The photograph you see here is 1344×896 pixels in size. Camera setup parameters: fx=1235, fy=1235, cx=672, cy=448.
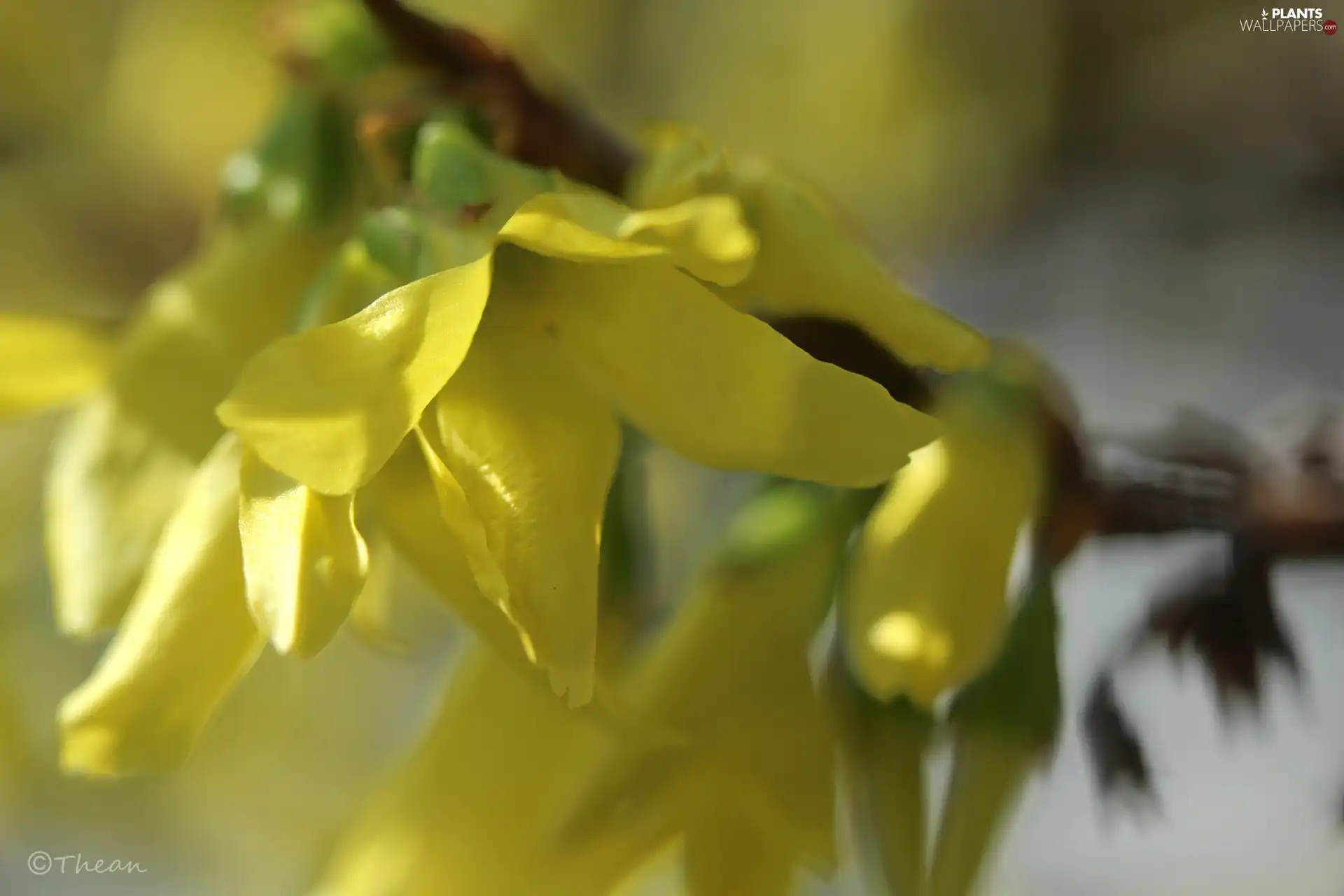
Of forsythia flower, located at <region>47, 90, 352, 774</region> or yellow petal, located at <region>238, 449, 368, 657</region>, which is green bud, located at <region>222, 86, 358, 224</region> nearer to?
forsythia flower, located at <region>47, 90, 352, 774</region>

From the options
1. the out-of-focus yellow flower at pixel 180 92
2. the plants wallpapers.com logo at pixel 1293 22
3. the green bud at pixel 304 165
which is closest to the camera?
the green bud at pixel 304 165

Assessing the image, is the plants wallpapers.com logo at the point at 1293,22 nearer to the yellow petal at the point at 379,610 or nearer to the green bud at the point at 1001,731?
the green bud at the point at 1001,731

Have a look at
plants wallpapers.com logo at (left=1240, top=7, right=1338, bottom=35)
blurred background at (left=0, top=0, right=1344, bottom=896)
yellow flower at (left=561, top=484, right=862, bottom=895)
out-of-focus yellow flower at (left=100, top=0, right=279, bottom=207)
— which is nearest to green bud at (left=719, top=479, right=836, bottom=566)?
yellow flower at (left=561, top=484, right=862, bottom=895)

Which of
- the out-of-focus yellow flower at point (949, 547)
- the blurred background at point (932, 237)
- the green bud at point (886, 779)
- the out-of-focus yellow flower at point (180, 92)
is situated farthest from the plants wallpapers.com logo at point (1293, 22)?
the out-of-focus yellow flower at point (180, 92)

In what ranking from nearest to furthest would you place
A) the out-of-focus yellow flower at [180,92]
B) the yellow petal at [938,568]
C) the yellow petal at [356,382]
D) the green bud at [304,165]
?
the yellow petal at [356,382], the yellow petal at [938,568], the green bud at [304,165], the out-of-focus yellow flower at [180,92]

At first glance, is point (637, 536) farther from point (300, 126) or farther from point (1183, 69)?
point (1183, 69)

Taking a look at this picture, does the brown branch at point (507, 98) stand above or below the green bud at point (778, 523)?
above

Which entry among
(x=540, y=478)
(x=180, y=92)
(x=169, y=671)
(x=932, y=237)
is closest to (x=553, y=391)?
(x=540, y=478)

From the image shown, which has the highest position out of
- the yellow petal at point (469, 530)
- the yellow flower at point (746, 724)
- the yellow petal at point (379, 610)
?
the yellow petal at point (469, 530)
